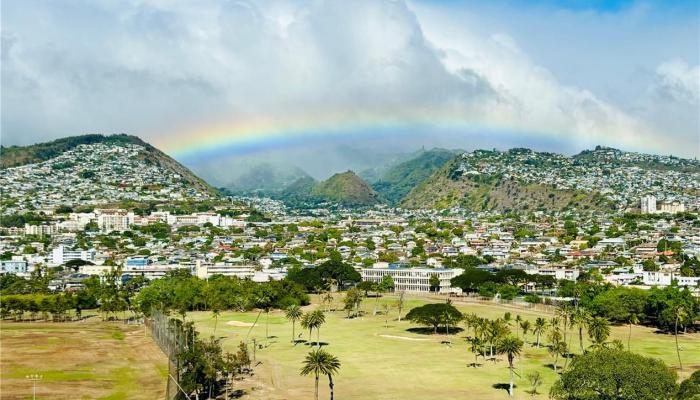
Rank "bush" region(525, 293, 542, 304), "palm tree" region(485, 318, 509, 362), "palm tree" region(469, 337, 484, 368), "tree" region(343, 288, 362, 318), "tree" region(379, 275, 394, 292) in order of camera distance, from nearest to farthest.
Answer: "palm tree" region(469, 337, 484, 368) < "palm tree" region(485, 318, 509, 362) < "tree" region(343, 288, 362, 318) < "bush" region(525, 293, 542, 304) < "tree" region(379, 275, 394, 292)

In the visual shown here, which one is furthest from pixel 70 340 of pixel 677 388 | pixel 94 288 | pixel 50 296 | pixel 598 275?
pixel 598 275

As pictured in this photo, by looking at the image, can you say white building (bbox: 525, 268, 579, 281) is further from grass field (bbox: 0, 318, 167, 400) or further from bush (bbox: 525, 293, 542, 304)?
grass field (bbox: 0, 318, 167, 400)

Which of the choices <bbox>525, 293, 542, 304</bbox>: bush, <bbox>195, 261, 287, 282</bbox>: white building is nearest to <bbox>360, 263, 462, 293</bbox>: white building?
<bbox>195, 261, 287, 282</bbox>: white building

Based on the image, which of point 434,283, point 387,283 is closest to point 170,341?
point 387,283

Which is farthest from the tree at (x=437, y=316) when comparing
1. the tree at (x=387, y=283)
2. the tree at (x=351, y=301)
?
the tree at (x=387, y=283)

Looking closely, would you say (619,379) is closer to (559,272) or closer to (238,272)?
(559,272)
